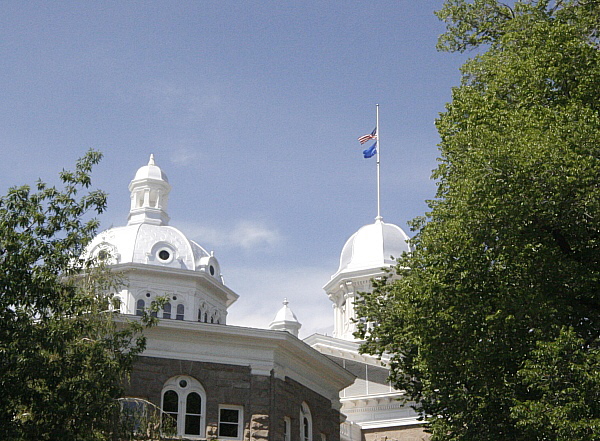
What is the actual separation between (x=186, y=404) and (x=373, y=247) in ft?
105

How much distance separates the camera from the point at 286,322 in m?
53.6

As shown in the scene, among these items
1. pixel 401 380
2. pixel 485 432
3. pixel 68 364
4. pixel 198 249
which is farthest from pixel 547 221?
pixel 198 249

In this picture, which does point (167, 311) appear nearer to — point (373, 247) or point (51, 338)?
point (373, 247)

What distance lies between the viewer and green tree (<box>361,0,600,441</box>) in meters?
18.7

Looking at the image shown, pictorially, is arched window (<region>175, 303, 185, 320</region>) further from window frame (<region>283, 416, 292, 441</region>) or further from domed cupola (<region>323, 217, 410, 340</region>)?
window frame (<region>283, 416, 292, 441</region>)

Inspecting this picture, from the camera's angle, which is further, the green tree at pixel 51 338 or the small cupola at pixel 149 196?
the small cupola at pixel 149 196

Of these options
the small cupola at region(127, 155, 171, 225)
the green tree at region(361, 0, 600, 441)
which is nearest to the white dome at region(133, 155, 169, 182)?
the small cupola at region(127, 155, 171, 225)

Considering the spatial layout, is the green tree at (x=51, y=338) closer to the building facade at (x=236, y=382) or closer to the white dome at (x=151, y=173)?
the building facade at (x=236, y=382)

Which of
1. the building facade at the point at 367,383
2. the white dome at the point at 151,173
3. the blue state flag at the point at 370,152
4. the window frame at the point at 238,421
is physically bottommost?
the window frame at the point at 238,421

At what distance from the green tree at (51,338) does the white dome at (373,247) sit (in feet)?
122

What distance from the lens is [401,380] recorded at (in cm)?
2594

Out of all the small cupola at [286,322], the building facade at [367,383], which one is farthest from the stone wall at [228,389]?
the small cupola at [286,322]

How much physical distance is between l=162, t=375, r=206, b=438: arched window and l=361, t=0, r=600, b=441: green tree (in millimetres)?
7237

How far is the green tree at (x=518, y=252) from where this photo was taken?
736 inches
